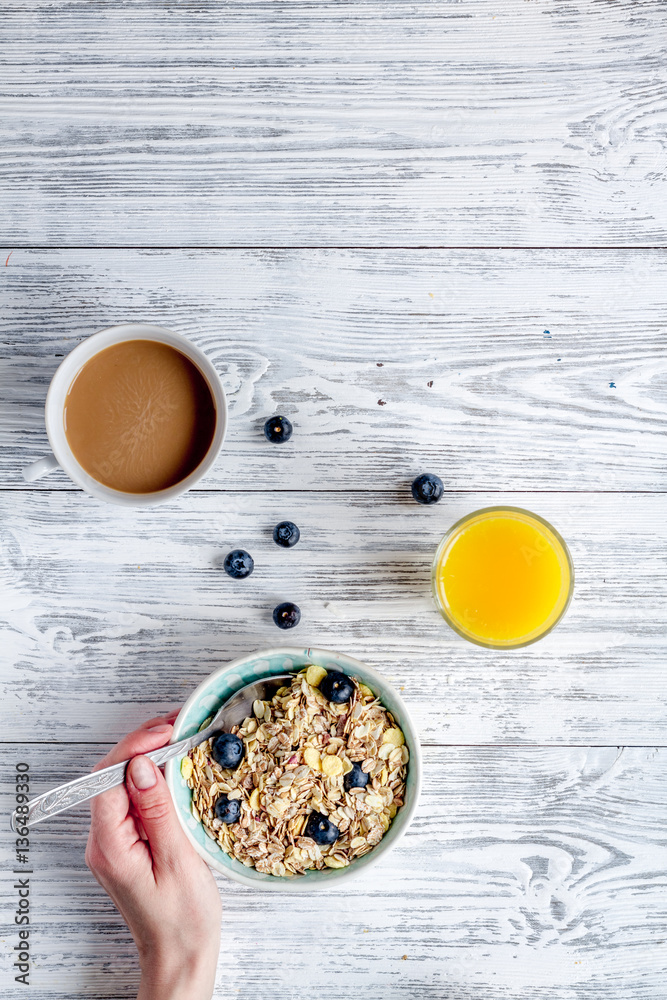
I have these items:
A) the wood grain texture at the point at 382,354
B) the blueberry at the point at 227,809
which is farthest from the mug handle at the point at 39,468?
the blueberry at the point at 227,809

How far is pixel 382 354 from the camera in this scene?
1.04 m

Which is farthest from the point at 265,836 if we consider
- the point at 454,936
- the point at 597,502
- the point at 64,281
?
the point at 64,281

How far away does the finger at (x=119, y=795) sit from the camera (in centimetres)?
93

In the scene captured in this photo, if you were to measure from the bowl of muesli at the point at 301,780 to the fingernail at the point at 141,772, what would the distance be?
0.02 m

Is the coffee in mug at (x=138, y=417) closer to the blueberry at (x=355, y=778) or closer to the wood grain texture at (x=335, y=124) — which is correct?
the wood grain texture at (x=335, y=124)

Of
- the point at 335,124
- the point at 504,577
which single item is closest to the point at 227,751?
the point at 504,577

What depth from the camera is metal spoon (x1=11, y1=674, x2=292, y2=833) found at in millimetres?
907

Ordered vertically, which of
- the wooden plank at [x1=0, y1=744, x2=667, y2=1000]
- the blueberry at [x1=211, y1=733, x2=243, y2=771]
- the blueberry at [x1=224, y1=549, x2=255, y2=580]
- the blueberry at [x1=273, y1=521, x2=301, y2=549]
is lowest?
the wooden plank at [x1=0, y1=744, x2=667, y2=1000]

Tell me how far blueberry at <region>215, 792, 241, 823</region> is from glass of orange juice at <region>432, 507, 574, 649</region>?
377mm

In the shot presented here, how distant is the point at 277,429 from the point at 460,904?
2.51ft

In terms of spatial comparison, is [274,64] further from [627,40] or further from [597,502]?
[597,502]

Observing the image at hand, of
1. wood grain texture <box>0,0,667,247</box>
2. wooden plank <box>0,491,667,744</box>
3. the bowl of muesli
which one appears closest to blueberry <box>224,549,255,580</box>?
wooden plank <box>0,491,667,744</box>

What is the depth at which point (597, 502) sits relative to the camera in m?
1.05

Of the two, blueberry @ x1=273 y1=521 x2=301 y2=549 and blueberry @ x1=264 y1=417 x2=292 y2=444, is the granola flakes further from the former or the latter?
blueberry @ x1=264 y1=417 x2=292 y2=444
